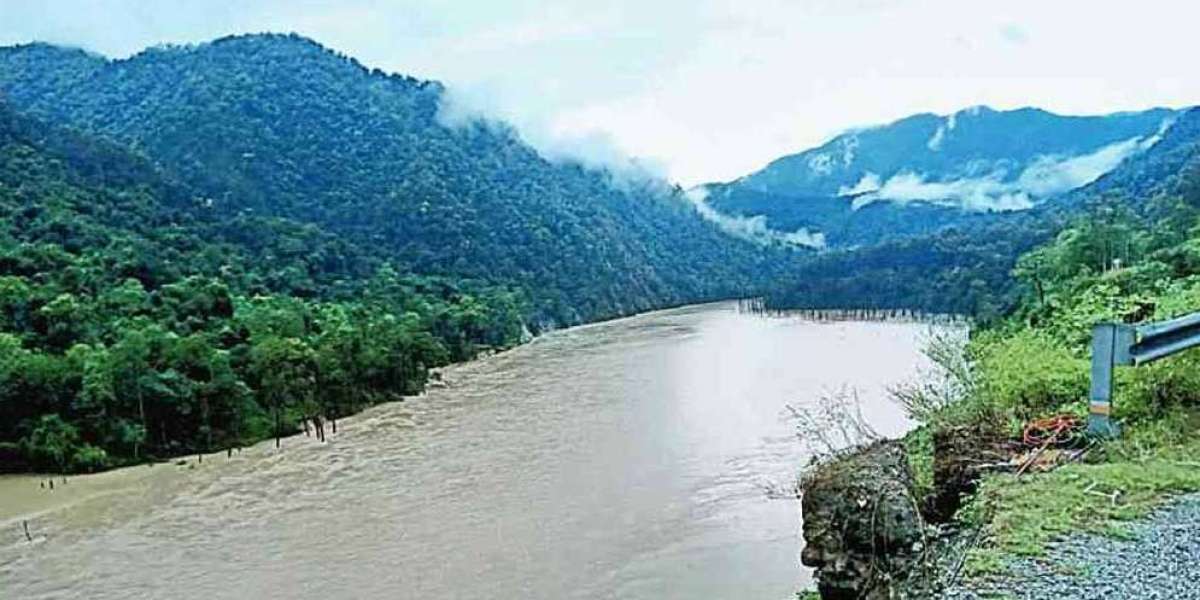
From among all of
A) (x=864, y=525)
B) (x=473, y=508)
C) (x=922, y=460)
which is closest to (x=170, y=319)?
(x=473, y=508)

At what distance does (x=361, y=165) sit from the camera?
→ 66.0m

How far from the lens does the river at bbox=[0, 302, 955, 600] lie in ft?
41.9

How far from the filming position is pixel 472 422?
2591cm

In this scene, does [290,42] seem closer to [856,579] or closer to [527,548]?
[527,548]

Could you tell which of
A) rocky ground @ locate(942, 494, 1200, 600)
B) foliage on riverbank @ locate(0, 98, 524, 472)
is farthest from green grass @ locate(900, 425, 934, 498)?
foliage on riverbank @ locate(0, 98, 524, 472)

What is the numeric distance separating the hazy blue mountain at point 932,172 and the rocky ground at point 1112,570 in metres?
115

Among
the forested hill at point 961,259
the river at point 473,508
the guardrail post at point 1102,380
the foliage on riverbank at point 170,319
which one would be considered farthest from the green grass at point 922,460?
the forested hill at point 961,259

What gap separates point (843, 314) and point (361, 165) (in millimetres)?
31934

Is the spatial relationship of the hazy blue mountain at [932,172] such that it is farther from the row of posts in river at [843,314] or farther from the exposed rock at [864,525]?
the exposed rock at [864,525]

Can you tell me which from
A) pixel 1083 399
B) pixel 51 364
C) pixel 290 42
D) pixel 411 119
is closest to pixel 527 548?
pixel 1083 399

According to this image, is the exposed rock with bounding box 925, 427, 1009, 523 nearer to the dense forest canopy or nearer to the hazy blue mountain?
the dense forest canopy

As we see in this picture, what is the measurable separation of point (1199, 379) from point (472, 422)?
20799 mm

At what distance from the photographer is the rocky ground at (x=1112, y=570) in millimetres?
3797

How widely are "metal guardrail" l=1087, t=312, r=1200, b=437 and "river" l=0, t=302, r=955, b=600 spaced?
190 inches
